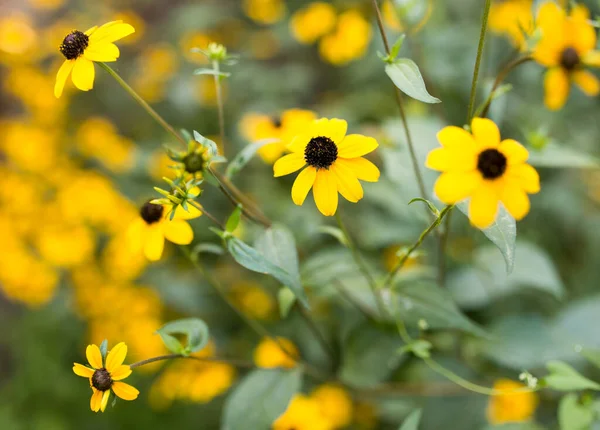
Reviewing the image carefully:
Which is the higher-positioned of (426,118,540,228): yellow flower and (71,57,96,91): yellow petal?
(71,57,96,91): yellow petal

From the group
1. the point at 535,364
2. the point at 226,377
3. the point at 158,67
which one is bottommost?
the point at 535,364

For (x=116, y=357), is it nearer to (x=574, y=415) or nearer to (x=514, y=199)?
(x=514, y=199)

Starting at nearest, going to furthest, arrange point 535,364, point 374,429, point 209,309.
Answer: point 535,364
point 374,429
point 209,309

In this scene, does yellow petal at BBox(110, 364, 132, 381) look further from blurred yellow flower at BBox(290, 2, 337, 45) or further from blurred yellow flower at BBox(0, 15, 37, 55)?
blurred yellow flower at BBox(0, 15, 37, 55)

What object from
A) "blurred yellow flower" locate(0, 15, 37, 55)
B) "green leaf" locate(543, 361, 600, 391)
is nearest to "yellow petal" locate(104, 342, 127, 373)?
"green leaf" locate(543, 361, 600, 391)

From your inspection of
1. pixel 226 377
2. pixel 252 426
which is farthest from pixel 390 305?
pixel 226 377

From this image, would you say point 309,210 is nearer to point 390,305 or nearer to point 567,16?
point 390,305
